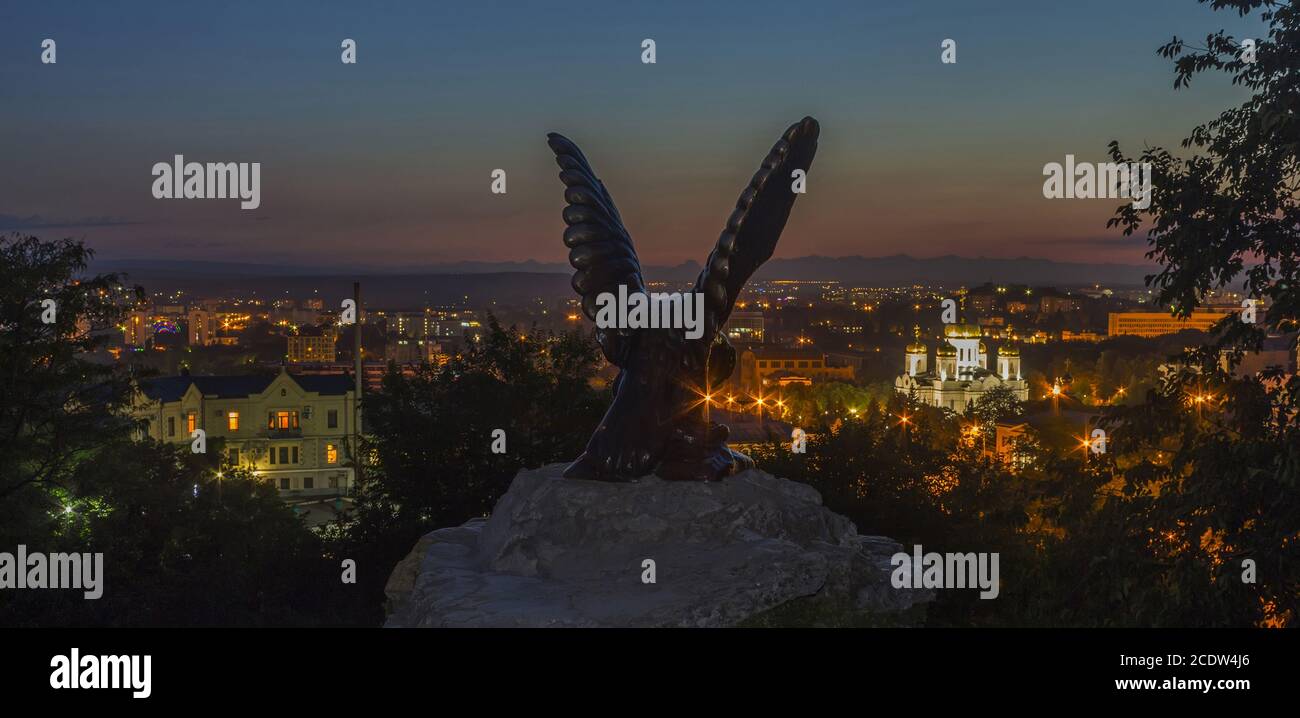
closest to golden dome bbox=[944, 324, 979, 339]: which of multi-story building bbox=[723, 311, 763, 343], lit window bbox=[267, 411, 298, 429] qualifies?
multi-story building bbox=[723, 311, 763, 343]

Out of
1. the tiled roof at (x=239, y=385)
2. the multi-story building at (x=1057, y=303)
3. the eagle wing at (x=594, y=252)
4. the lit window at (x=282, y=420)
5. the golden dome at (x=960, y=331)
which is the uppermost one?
the multi-story building at (x=1057, y=303)

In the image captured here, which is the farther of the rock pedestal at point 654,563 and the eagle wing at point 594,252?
the eagle wing at point 594,252

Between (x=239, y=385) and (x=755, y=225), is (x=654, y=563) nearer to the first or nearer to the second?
(x=755, y=225)

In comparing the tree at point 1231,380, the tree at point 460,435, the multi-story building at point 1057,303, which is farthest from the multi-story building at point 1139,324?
the tree at point 1231,380

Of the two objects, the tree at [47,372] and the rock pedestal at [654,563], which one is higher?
the tree at [47,372]

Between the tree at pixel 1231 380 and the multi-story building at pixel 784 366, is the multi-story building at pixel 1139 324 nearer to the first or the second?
the multi-story building at pixel 784 366

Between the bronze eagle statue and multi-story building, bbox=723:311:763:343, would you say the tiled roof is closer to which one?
the bronze eagle statue
